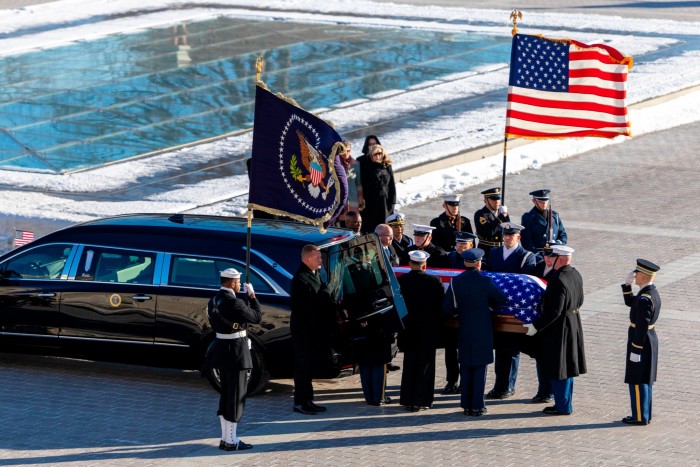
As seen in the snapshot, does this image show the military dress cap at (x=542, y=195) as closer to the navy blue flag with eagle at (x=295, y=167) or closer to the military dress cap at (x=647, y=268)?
the military dress cap at (x=647, y=268)

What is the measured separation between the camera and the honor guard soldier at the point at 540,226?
51.1 ft

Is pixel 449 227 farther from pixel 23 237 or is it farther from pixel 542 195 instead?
pixel 23 237

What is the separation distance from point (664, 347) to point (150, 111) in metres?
15.7

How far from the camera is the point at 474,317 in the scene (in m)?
12.5

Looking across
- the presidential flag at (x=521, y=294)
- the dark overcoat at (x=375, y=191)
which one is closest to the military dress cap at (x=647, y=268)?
the presidential flag at (x=521, y=294)

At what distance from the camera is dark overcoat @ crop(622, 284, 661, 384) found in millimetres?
12125

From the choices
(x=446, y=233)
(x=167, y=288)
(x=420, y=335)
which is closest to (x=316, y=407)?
(x=420, y=335)

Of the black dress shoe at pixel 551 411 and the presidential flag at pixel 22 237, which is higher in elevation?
A: the presidential flag at pixel 22 237

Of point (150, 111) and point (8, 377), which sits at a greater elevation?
point (150, 111)

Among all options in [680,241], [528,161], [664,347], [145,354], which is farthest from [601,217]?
[145,354]

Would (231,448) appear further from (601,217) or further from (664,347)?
(601,217)

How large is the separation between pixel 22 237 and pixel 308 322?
680 centimetres

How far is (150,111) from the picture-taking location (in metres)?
27.9

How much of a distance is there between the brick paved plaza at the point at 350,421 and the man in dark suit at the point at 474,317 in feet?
1.11
